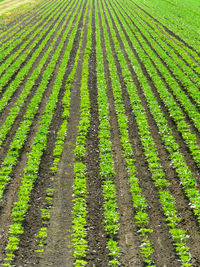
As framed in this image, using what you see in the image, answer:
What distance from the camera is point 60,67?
32.0 meters

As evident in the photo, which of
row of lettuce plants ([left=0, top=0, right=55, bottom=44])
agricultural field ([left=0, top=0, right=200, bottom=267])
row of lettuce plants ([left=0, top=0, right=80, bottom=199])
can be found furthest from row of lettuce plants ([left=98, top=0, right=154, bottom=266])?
row of lettuce plants ([left=0, top=0, right=55, bottom=44])

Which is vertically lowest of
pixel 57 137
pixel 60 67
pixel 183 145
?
pixel 183 145

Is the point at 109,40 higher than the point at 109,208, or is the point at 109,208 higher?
the point at 109,40

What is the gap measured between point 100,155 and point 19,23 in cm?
4454

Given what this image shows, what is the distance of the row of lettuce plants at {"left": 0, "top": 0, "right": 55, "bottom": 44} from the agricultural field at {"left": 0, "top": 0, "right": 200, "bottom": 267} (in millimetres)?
6833

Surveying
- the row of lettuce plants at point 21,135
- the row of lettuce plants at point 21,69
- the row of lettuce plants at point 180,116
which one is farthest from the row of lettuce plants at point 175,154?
the row of lettuce plants at point 21,69

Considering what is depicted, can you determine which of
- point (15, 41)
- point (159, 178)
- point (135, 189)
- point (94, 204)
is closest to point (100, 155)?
point (135, 189)

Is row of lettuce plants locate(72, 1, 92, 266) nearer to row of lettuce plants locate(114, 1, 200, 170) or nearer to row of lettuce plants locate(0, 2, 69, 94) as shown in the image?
row of lettuce plants locate(114, 1, 200, 170)

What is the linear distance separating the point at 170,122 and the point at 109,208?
9991 millimetres

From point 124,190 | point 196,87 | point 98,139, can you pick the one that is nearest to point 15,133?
point 98,139

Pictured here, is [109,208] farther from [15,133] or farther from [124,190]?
[15,133]

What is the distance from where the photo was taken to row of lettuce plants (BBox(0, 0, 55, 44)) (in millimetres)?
45275

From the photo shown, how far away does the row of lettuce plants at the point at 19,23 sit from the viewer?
45275 mm

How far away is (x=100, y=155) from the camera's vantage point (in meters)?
17.5
